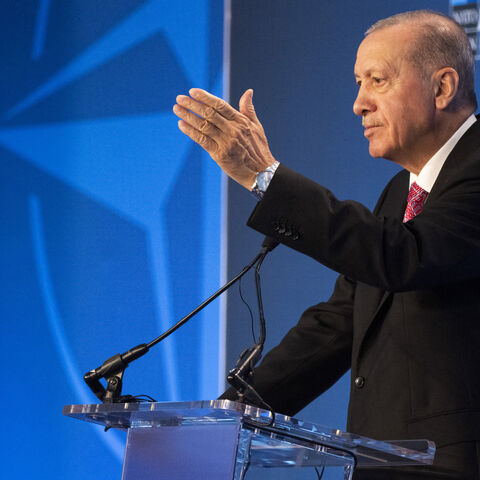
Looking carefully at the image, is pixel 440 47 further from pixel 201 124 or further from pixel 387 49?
pixel 201 124

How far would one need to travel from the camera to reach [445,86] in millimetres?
1860

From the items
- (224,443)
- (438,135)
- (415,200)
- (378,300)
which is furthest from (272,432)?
(438,135)

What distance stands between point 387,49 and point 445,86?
6.4 inches

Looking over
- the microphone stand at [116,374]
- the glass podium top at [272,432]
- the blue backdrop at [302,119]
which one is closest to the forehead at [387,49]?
the microphone stand at [116,374]

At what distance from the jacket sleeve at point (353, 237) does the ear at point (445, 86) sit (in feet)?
1.57

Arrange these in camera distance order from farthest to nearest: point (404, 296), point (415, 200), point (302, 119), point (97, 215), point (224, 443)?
point (97, 215) → point (302, 119) → point (415, 200) → point (404, 296) → point (224, 443)

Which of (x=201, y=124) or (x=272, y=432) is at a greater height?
(x=201, y=124)

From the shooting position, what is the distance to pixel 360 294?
71.1 inches

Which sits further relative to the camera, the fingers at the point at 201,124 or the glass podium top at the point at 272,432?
the fingers at the point at 201,124

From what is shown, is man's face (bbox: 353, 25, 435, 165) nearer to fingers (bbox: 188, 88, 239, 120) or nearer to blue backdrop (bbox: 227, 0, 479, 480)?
fingers (bbox: 188, 88, 239, 120)

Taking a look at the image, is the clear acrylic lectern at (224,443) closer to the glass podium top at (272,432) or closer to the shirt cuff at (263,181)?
the glass podium top at (272,432)

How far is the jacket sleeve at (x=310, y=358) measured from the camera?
6.06 ft

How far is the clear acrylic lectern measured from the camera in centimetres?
121

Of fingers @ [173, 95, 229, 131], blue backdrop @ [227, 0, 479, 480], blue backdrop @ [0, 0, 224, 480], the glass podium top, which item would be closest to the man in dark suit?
fingers @ [173, 95, 229, 131]
